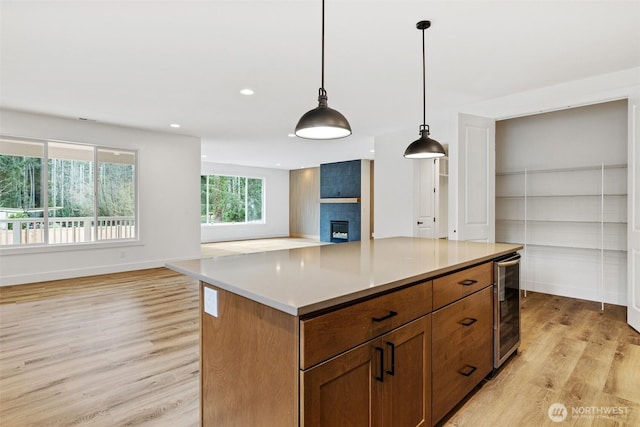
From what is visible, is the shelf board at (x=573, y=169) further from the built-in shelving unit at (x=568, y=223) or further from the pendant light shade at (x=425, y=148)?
the pendant light shade at (x=425, y=148)

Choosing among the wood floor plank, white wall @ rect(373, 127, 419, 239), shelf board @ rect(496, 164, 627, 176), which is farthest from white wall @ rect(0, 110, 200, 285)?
shelf board @ rect(496, 164, 627, 176)

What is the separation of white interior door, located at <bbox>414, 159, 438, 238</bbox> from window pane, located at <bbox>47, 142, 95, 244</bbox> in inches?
222

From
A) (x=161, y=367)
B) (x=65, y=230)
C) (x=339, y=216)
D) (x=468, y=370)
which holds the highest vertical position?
(x=339, y=216)

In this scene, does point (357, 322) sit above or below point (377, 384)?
above

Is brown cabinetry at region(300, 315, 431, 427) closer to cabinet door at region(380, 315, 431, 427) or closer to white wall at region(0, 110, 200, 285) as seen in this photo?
cabinet door at region(380, 315, 431, 427)

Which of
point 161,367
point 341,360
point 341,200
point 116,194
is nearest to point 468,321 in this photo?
point 341,360

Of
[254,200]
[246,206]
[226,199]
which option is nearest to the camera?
[226,199]

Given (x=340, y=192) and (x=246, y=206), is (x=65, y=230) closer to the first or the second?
(x=246, y=206)

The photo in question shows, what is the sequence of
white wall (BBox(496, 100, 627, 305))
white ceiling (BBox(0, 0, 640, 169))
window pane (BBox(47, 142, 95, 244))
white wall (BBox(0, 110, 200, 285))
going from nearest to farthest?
white ceiling (BBox(0, 0, 640, 169))
white wall (BBox(496, 100, 627, 305))
white wall (BBox(0, 110, 200, 285))
window pane (BBox(47, 142, 95, 244))

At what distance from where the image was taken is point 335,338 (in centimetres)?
117

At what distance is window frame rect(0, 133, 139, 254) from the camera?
16.3ft

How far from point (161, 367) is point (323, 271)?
1699mm

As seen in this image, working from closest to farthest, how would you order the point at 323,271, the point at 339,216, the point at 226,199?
the point at 323,271 < the point at 339,216 < the point at 226,199

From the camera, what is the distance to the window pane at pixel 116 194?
5766 millimetres
